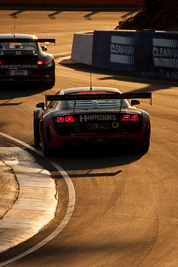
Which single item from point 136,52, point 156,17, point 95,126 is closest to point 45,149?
point 95,126

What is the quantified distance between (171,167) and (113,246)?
4.09 m

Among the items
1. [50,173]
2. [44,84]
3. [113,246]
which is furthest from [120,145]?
[44,84]

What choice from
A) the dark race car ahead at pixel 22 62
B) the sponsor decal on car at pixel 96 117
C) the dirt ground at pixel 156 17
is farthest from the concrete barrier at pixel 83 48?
the sponsor decal on car at pixel 96 117

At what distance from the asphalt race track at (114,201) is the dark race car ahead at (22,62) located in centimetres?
178

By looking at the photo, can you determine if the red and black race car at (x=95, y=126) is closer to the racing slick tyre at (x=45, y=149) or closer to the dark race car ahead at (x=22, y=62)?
the racing slick tyre at (x=45, y=149)

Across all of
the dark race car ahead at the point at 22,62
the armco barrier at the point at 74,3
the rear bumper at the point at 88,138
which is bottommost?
the armco barrier at the point at 74,3

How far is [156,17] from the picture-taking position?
125 ft

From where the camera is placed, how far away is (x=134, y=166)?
1168cm

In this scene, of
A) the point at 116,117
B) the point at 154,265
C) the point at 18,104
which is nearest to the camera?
the point at 154,265

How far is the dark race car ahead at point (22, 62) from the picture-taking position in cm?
2144

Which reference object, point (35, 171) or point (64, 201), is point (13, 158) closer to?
point (35, 171)

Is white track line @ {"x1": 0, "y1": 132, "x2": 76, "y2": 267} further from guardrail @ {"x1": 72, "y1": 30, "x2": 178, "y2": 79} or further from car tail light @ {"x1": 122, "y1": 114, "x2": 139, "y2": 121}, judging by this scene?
guardrail @ {"x1": 72, "y1": 30, "x2": 178, "y2": 79}

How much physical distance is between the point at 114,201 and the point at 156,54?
15.9 m

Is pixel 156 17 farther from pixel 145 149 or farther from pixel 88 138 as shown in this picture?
pixel 88 138
